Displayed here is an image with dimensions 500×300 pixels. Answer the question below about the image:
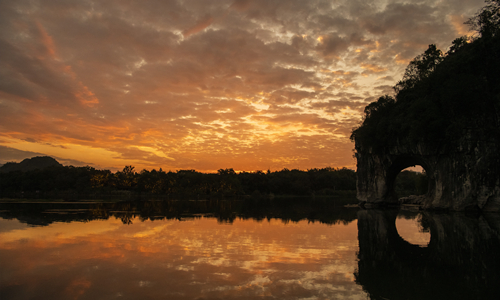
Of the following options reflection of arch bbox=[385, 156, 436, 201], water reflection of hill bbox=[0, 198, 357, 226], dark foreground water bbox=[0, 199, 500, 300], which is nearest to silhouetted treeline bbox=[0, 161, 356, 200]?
water reflection of hill bbox=[0, 198, 357, 226]

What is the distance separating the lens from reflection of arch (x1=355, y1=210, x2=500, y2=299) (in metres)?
7.43

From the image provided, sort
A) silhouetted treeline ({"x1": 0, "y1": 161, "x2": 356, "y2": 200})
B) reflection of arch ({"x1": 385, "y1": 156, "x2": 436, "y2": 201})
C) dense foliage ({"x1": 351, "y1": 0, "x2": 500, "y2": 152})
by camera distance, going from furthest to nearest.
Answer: silhouetted treeline ({"x1": 0, "y1": 161, "x2": 356, "y2": 200}), reflection of arch ({"x1": 385, "y1": 156, "x2": 436, "y2": 201}), dense foliage ({"x1": 351, "y1": 0, "x2": 500, "y2": 152})

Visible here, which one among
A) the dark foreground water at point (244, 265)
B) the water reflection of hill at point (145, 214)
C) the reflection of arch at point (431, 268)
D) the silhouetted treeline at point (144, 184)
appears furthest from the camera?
the silhouetted treeline at point (144, 184)

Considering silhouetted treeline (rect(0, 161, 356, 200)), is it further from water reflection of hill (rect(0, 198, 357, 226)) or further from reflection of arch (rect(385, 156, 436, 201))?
reflection of arch (rect(385, 156, 436, 201))

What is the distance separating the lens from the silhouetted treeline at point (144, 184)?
3583 inches

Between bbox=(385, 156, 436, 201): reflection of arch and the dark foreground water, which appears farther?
bbox=(385, 156, 436, 201): reflection of arch

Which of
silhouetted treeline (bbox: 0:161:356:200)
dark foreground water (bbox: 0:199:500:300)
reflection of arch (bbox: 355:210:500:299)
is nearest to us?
dark foreground water (bbox: 0:199:500:300)

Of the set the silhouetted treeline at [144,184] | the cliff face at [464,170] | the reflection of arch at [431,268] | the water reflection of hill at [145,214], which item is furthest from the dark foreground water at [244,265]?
the silhouetted treeline at [144,184]

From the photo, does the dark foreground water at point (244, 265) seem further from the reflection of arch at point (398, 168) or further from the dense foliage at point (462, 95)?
the reflection of arch at point (398, 168)

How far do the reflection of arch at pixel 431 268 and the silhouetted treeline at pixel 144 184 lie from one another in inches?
2878

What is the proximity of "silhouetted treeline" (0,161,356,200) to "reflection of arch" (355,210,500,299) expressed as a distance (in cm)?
7311

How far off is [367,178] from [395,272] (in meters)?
39.0

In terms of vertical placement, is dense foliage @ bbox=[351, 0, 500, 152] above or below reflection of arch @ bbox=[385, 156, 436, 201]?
above

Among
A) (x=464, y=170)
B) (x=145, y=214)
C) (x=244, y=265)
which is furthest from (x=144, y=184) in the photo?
(x=244, y=265)
